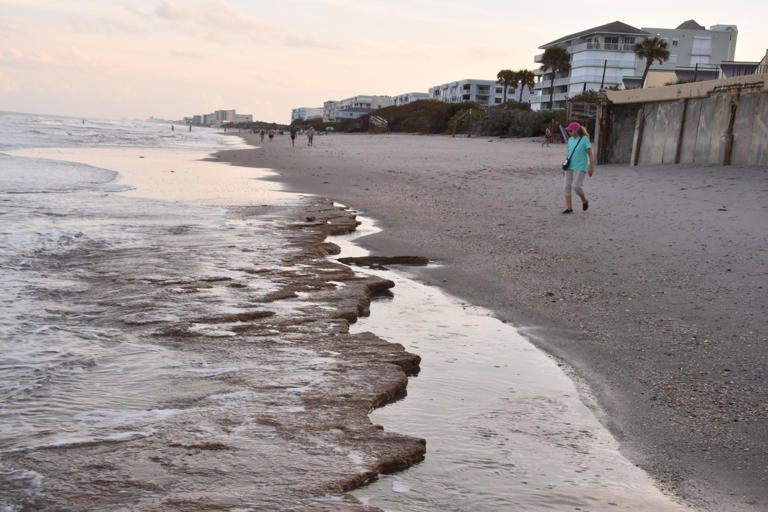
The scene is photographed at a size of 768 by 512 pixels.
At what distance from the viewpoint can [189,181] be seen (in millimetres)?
18094

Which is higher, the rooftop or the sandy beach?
the rooftop

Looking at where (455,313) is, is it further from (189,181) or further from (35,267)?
(189,181)

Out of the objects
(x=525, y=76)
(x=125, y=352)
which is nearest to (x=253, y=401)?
(x=125, y=352)

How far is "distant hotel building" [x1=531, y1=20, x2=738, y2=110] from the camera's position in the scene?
76562 millimetres

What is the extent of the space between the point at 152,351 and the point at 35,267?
318cm

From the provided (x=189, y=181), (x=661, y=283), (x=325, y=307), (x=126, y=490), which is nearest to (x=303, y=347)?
(x=325, y=307)

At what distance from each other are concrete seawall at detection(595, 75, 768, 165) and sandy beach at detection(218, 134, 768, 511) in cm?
137

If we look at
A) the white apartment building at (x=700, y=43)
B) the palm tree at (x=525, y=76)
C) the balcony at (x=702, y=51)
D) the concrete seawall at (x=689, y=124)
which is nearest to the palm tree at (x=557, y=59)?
the palm tree at (x=525, y=76)

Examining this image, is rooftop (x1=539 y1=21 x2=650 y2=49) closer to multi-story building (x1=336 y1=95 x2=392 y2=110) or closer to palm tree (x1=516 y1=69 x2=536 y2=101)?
palm tree (x1=516 y1=69 x2=536 y2=101)

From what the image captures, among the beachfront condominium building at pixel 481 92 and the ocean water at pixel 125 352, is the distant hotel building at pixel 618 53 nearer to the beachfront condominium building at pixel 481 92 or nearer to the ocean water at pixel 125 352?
the beachfront condominium building at pixel 481 92

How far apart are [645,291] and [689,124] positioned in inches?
531

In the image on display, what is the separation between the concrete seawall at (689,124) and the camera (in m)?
15.5

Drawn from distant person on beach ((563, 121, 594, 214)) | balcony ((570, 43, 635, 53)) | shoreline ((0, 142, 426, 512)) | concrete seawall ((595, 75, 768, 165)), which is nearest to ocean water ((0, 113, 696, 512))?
shoreline ((0, 142, 426, 512))

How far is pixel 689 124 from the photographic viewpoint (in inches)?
701
